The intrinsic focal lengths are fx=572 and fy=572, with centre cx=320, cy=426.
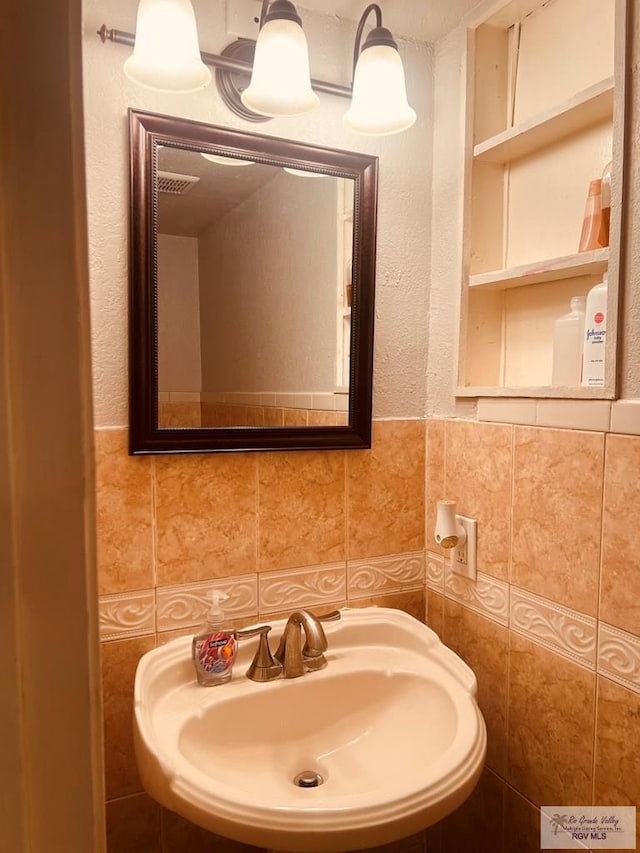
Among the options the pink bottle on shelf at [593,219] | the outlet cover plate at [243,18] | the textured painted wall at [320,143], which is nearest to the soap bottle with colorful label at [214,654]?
the textured painted wall at [320,143]

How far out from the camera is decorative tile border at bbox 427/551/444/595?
4.56ft

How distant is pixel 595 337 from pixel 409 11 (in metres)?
0.84

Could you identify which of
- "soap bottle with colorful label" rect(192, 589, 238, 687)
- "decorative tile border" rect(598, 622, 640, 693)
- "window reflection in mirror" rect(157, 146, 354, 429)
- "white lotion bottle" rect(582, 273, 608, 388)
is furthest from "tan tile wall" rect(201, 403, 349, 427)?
"decorative tile border" rect(598, 622, 640, 693)

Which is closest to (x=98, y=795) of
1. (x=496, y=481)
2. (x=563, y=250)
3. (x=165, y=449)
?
(x=165, y=449)

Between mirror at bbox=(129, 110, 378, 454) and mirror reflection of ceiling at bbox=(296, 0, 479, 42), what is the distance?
303mm

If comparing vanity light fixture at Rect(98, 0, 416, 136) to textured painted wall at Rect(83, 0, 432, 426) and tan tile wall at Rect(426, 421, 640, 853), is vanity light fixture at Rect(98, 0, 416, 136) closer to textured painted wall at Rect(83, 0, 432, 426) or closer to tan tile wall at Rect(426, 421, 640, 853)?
textured painted wall at Rect(83, 0, 432, 426)

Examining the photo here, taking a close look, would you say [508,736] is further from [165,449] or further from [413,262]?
[413,262]

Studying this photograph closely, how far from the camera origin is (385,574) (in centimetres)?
140

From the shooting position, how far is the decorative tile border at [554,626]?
1.01 meters

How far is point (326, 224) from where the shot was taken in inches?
50.4

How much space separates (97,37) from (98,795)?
124 centimetres

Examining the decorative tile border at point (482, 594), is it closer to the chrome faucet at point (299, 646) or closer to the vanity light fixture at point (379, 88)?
the chrome faucet at point (299, 646)

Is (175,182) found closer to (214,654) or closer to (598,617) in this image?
(214,654)

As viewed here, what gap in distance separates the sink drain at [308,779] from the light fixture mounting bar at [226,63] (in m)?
1.38
